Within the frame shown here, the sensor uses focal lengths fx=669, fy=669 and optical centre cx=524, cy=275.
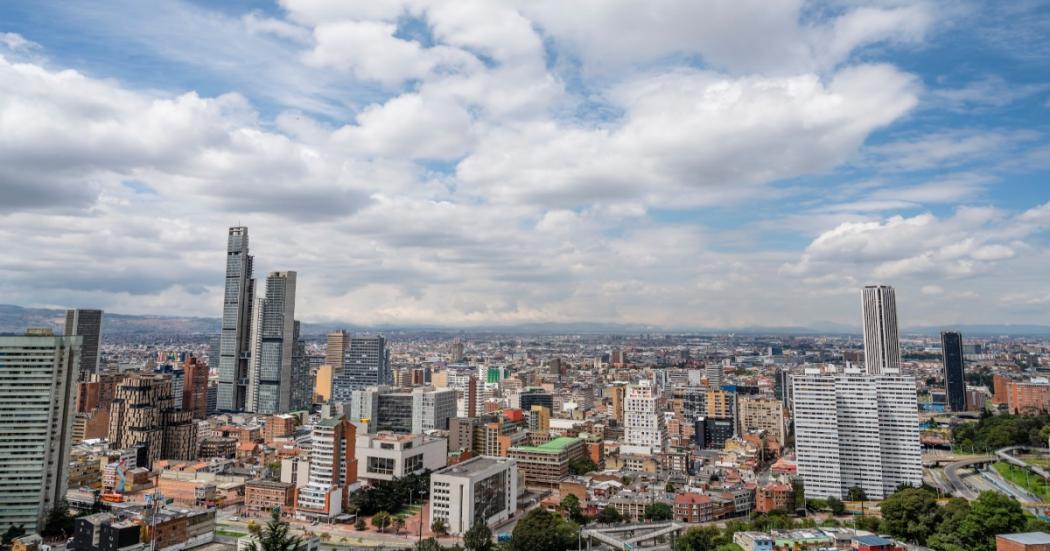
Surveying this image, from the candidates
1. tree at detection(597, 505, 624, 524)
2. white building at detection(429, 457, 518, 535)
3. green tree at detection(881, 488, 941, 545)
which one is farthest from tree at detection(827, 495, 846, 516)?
white building at detection(429, 457, 518, 535)

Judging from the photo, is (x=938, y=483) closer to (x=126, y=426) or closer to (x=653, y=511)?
(x=653, y=511)

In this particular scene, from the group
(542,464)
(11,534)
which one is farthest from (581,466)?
(11,534)

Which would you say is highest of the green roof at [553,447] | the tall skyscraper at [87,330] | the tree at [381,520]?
the tall skyscraper at [87,330]

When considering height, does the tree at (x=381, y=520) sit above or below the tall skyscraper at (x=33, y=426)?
below

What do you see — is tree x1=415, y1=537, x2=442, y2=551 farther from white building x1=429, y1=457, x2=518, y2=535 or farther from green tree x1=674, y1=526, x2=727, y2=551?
green tree x1=674, y1=526, x2=727, y2=551

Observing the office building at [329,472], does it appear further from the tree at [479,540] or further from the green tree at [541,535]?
the green tree at [541,535]

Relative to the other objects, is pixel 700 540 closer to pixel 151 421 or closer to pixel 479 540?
pixel 479 540

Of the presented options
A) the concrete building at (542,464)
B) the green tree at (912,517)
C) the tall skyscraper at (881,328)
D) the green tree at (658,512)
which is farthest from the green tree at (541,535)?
the tall skyscraper at (881,328)

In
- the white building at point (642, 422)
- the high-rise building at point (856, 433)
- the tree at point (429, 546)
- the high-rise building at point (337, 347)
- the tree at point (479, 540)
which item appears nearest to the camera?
the tree at point (429, 546)
